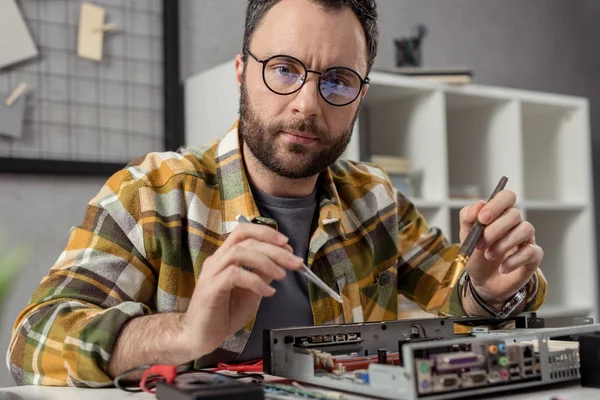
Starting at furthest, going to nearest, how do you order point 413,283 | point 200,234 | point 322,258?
point 413,283 < point 322,258 < point 200,234

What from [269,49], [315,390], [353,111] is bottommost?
[315,390]

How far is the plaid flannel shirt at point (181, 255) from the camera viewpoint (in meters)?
1.04

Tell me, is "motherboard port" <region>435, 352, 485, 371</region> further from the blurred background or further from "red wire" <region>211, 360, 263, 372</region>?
the blurred background

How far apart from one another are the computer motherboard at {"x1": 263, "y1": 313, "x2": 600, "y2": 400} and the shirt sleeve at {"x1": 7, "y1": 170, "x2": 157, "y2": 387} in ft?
0.79

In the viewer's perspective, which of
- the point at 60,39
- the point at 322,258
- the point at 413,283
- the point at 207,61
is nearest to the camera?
the point at 322,258

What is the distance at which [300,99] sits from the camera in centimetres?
128

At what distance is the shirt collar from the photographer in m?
1.32

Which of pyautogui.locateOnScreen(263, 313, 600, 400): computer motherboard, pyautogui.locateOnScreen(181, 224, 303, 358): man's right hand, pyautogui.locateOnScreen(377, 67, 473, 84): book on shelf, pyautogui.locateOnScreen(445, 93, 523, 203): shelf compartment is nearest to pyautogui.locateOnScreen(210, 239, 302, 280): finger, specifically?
pyautogui.locateOnScreen(181, 224, 303, 358): man's right hand

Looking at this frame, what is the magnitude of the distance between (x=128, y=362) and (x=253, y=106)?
1.85ft

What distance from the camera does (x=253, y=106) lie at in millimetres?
1353

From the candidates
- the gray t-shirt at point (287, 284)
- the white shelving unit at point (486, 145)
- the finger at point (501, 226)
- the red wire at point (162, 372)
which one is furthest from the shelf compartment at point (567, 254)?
the red wire at point (162, 372)

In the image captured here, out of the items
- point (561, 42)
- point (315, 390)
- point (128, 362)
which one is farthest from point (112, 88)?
point (561, 42)

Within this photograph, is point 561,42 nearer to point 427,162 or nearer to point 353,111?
point 427,162

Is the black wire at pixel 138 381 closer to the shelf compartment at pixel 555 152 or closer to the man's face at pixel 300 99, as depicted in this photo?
the man's face at pixel 300 99
